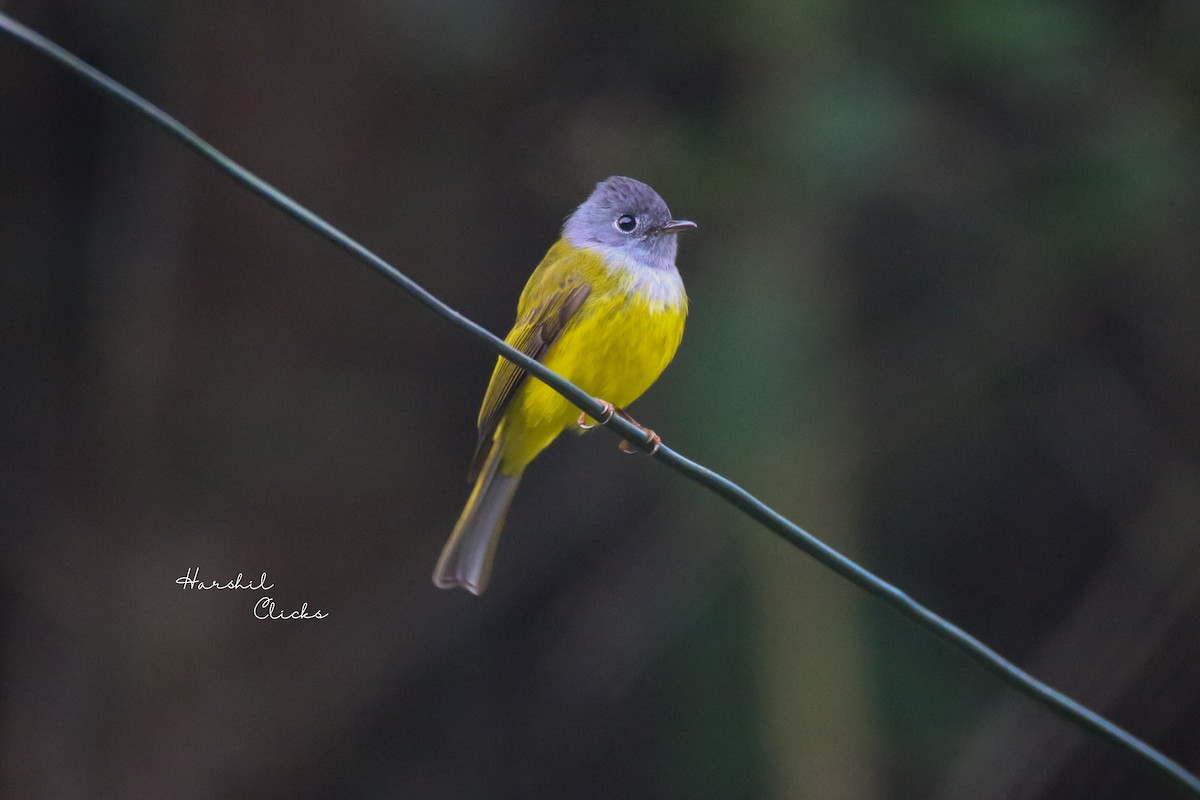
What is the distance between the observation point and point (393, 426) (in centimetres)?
557

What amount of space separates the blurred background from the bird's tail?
990 millimetres

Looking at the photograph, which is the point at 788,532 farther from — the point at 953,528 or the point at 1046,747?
the point at 953,528

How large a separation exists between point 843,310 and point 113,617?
3059 millimetres

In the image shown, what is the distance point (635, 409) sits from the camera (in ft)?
17.6

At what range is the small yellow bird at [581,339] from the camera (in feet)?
11.7

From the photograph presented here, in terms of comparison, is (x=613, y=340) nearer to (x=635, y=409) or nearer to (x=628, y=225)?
(x=628, y=225)

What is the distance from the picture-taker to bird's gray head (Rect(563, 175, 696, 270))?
3.83 metres

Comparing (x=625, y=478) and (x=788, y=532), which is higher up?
(x=788, y=532)

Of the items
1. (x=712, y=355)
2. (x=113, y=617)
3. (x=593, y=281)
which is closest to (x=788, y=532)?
(x=593, y=281)

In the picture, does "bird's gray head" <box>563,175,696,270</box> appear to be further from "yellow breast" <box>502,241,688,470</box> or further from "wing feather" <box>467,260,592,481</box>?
"wing feather" <box>467,260,592,481</box>

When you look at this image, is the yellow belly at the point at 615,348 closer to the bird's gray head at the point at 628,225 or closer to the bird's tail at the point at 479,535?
the bird's gray head at the point at 628,225
